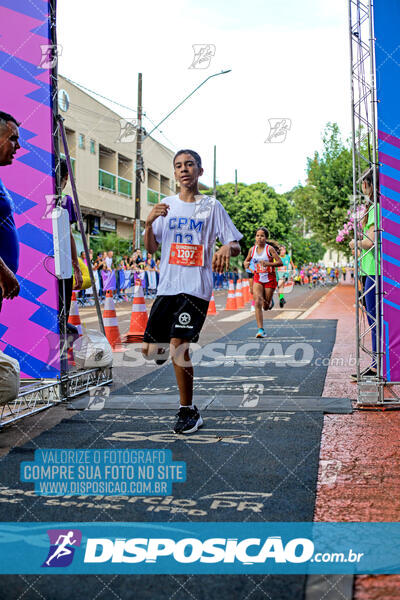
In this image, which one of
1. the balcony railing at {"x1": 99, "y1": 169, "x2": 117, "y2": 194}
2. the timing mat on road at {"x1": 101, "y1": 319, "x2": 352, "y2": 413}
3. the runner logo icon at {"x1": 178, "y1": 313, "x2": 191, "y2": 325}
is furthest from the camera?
the balcony railing at {"x1": 99, "y1": 169, "x2": 117, "y2": 194}

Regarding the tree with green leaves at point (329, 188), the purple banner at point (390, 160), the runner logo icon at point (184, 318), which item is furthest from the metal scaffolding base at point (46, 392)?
the tree with green leaves at point (329, 188)

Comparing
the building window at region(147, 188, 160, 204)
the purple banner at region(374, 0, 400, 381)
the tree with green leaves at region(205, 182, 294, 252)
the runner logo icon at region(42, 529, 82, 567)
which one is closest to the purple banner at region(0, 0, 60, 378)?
the purple banner at region(374, 0, 400, 381)

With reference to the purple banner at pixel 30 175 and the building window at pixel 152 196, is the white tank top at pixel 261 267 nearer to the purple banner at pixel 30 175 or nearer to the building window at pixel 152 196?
the purple banner at pixel 30 175

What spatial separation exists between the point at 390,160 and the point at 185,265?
195 cm

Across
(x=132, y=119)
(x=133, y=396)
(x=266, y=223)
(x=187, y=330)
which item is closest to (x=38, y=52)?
(x=187, y=330)

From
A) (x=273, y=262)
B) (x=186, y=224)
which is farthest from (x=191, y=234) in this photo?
(x=273, y=262)

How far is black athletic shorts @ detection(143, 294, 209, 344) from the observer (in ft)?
16.0

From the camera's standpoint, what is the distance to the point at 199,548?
108 inches

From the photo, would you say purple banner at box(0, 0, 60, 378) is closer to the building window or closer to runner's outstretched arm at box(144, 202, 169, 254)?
runner's outstretched arm at box(144, 202, 169, 254)

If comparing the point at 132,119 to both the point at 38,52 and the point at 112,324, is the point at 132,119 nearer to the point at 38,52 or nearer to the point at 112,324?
the point at 112,324

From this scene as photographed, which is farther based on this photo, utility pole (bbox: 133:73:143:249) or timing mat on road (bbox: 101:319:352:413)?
utility pole (bbox: 133:73:143:249)

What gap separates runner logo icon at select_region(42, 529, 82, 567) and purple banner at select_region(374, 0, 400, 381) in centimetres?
354

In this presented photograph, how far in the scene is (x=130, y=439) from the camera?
457 cm

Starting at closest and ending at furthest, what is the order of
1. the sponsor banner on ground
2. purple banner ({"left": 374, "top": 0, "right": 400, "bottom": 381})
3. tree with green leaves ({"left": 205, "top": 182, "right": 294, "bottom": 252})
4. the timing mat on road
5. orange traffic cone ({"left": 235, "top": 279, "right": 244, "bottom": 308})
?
the sponsor banner on ground → purple banner ({"left": 374, "top": 0, "right": 400, "bottom": 381}) → the timing mat on road → orange traffic cone ({"left": 235, "top": 279, "right": 244, "bottom": 308}) → tree with green leaves ({"left": 205, "top": 182, "right": 294, "bottom": 252})
